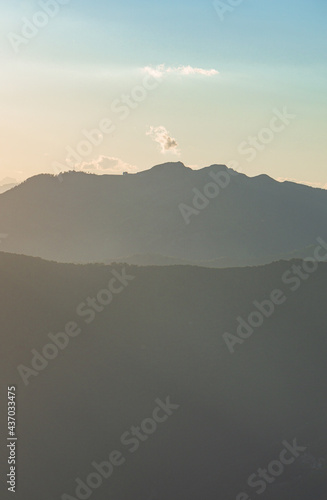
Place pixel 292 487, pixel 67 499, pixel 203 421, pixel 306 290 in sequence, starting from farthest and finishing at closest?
pixel 306 290, pixel 203 421, pixel 292 487, pixel 67 499

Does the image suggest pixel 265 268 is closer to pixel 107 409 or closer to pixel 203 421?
pixel 203 421

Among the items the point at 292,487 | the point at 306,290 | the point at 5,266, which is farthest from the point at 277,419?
the point at 5,266

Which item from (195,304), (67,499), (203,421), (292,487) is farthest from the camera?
(195,304)

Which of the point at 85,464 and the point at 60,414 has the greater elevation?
the point at 60,414

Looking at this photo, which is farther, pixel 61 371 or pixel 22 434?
pixel 61 371

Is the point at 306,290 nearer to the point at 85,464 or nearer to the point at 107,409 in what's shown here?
the point at 107,409

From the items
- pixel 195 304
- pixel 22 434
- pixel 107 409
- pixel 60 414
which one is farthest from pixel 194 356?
pixel 22 434

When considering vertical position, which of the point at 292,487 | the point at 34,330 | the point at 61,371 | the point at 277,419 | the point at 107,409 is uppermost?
the point at 34,330
